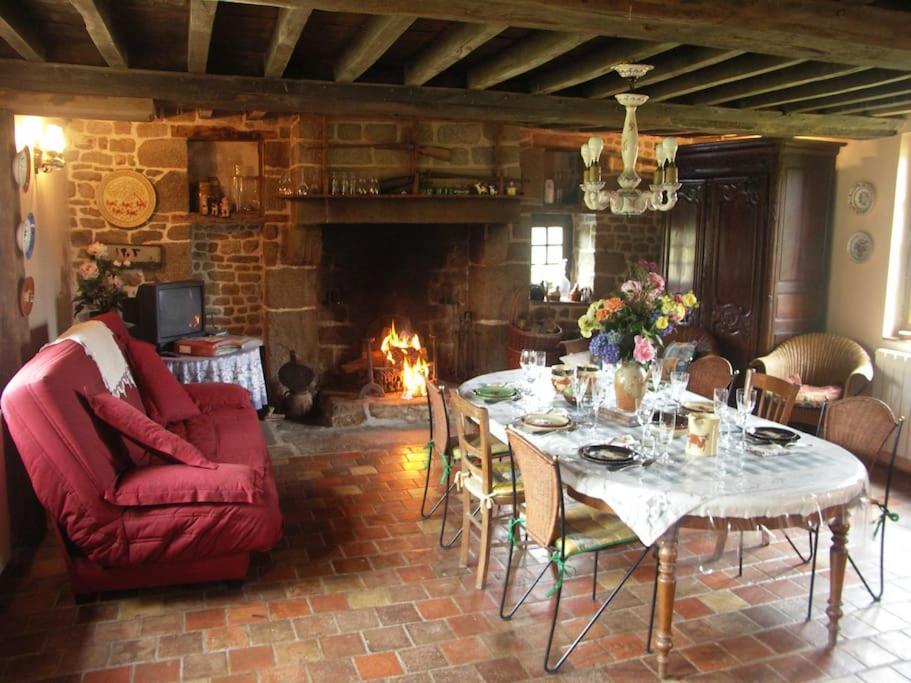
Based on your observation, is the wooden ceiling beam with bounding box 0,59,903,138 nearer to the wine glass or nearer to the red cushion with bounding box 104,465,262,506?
the red cushion with bounding box 104,465,262,506

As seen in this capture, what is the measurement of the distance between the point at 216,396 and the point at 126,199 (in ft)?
7.86

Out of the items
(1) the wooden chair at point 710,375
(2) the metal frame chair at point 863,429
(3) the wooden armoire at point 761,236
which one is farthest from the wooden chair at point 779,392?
(3) the wooden armoire at point 761,236

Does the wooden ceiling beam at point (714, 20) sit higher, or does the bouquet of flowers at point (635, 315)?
the wooden ceiling beam at point (714, 20)

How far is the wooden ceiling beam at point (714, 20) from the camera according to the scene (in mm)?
3082

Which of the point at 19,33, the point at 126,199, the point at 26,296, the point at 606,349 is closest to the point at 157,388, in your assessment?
the point at 26,296

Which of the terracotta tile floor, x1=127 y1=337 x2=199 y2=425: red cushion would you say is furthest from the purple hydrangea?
x1=127 y1=337 x2=199 y2=425: red cushion

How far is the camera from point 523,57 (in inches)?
177

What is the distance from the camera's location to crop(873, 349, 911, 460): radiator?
5.89 metres

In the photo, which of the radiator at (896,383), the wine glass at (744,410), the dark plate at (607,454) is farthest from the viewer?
the radiator at (896,383)

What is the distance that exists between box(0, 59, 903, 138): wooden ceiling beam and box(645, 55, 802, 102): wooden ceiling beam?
42 cm

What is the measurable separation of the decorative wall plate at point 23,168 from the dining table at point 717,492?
3.25 metres

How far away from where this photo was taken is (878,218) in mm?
6375

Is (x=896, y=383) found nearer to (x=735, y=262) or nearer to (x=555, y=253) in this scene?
(x=735, y=262)

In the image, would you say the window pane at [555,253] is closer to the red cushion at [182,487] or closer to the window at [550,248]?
the window at [550,248]
